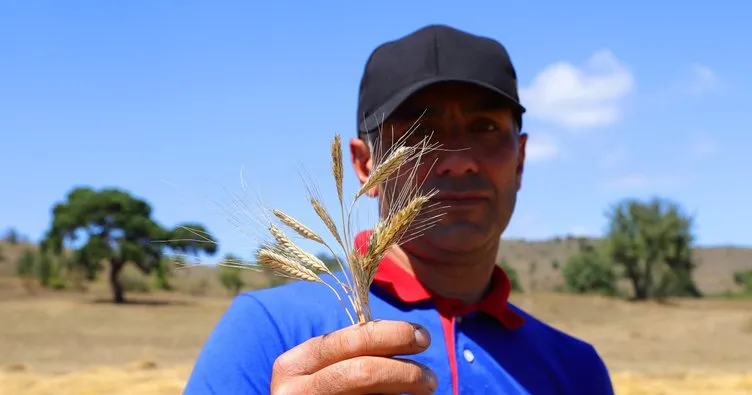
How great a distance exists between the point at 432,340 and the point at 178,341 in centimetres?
2005

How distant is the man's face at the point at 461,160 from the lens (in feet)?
7.56

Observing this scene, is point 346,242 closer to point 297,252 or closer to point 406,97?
point 297,252

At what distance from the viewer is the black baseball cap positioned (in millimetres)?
2334

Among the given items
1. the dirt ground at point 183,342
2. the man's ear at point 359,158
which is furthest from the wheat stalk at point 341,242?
the dirt ground at point 183,342

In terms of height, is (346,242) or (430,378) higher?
(346,242)

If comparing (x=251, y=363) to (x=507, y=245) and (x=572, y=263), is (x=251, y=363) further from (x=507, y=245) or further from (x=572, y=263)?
(x=507, y=245)

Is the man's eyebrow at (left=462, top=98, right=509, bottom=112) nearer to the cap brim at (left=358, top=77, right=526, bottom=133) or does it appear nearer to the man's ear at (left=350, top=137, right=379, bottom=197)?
the cap brim at (left=358, top=77, right=526, bottom=133)

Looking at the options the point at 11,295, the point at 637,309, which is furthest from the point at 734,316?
the point at 11,295

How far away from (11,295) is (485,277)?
34421mm

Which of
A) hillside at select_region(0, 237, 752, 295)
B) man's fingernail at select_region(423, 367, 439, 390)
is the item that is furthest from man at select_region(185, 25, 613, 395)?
hillside at select_region(0, 237, 752, 295)

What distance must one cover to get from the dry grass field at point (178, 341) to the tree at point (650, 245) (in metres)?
2.89

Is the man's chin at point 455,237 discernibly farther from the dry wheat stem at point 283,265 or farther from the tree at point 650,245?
the tree at point 650,245

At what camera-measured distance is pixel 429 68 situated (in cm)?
236

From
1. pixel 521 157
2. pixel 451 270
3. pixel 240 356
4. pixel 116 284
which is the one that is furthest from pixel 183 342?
pixel 240 356
